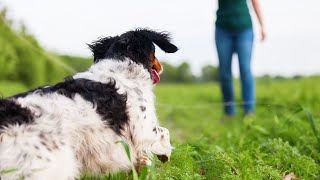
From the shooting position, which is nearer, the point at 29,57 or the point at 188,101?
the point at 188,101

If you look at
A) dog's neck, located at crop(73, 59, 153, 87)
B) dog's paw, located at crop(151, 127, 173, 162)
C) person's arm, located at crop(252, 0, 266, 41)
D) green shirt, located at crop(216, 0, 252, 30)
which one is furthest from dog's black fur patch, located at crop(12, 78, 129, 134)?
person's arm, located at crop(252, 0, 266, 41)

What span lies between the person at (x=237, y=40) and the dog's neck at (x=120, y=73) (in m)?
4.02

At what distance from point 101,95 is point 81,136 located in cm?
33

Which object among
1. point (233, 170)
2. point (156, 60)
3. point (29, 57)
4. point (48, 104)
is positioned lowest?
point (233, 170)

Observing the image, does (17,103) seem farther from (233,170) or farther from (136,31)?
(233,170)

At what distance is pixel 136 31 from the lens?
4.26m

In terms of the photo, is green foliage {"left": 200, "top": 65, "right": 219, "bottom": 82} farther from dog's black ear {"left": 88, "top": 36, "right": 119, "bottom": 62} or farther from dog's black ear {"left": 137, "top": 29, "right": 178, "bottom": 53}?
dog's black ear {"left": 88, "top": 36, "right": 119, "bottom": 62}

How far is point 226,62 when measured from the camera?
8.18 metres

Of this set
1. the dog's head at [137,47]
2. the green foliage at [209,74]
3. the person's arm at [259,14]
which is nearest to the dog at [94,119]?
the dog's head at [137,47]

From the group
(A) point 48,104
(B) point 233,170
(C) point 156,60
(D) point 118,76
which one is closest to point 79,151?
(A) point 48,104

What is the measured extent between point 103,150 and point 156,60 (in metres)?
1.06

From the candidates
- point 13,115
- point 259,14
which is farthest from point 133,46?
point 259,14

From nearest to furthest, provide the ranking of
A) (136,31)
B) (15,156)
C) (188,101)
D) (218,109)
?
(15,156) < (136,31) < (218,109) < (188,101)

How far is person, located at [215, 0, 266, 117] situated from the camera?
782 cm
